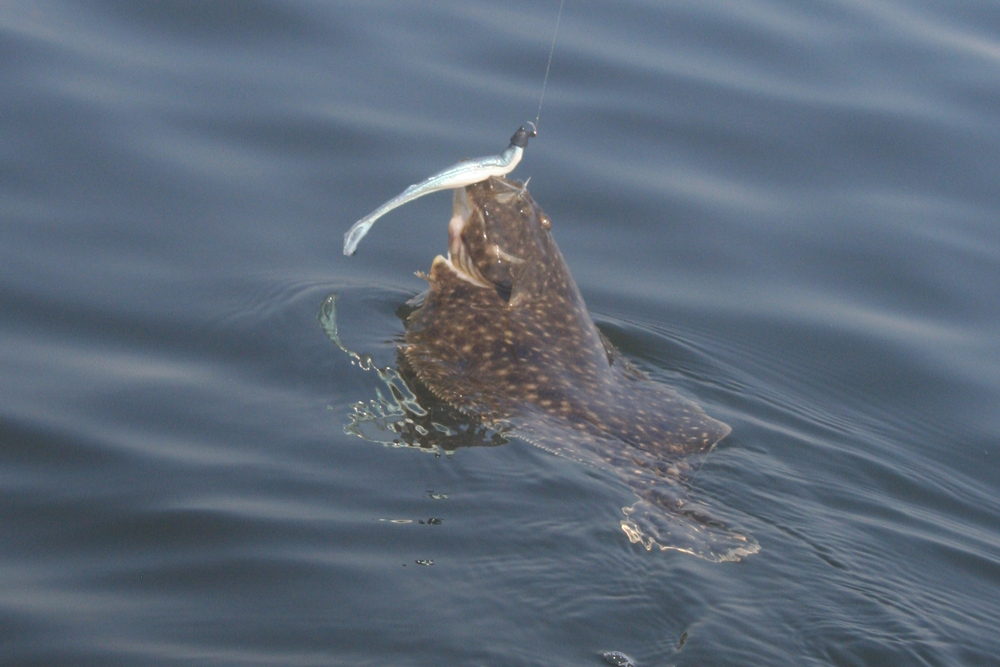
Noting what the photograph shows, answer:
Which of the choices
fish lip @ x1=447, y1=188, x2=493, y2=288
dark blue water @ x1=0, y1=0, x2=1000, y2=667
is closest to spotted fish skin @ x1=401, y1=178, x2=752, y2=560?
fish lip @ x1=447, y1=188, x2=493, y2=288

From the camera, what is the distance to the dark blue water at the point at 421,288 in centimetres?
499

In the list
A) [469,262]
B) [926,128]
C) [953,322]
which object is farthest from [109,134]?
[926,128]

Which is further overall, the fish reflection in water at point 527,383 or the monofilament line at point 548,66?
the monofilament line at point 548,66

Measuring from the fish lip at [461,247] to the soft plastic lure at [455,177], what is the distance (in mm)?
344

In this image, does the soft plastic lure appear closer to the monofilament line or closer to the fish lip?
the fish lip

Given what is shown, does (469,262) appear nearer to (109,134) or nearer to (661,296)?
(661,296)

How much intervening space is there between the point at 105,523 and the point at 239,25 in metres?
6.63

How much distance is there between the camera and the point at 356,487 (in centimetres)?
571

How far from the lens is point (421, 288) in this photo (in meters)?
8.09

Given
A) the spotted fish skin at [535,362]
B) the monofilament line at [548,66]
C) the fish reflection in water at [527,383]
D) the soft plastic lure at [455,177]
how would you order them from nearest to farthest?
the fish reflection in water at [527,383], the spotted fish skin at [535,362], the soft plastic lure at [455,177], the monofilament line at [548,66]

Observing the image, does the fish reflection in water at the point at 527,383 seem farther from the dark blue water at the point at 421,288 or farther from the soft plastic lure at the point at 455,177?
the soft plastic lure at the point at 455,177

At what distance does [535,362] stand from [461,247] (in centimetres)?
100

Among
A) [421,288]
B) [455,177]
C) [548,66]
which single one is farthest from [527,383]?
[548,66]

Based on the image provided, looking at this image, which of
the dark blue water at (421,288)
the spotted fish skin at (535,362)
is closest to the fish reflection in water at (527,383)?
the spotted fish skin at (535,362)
